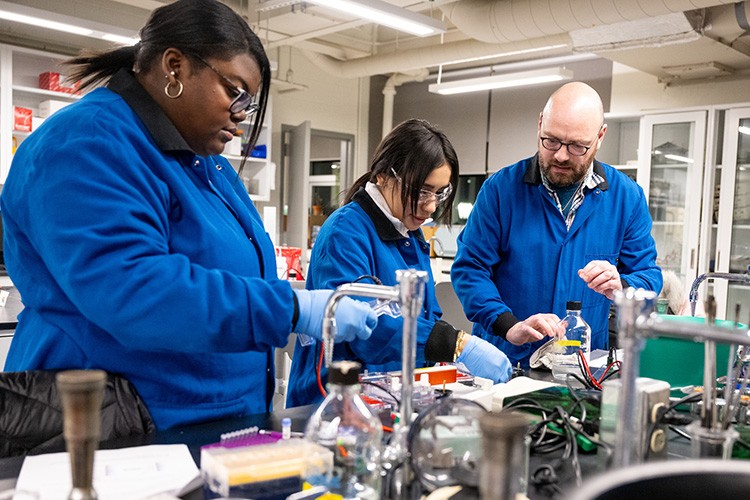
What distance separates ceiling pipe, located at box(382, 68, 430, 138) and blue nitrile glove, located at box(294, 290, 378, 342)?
6.45 m

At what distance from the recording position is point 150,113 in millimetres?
1206

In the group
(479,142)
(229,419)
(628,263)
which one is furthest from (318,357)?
(479,142)

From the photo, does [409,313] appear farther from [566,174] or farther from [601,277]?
[566,174]

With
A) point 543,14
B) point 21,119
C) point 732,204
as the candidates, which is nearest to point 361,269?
point 543,14

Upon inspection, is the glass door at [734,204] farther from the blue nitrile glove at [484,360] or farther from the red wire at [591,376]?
the blue nitrile glove at [484,360]

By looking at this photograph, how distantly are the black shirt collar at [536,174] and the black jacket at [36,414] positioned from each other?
1626 millimetres

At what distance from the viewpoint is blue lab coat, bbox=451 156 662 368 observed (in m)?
2.19

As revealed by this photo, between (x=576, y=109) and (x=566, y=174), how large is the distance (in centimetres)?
22

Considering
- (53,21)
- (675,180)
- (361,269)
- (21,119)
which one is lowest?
(361,269)

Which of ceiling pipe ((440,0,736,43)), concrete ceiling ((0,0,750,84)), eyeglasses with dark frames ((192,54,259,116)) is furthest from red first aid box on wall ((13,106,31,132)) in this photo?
eyeglasses with dark frames ((192,54,259,116))

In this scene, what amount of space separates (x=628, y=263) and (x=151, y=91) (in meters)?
1.78

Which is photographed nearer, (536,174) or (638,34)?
(536,174)

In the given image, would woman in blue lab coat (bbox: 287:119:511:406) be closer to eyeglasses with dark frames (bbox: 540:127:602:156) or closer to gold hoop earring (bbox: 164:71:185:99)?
eyeglasses with dark frames (bbox: 540:127:602:156)

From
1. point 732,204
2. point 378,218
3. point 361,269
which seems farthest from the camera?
point 732,204
